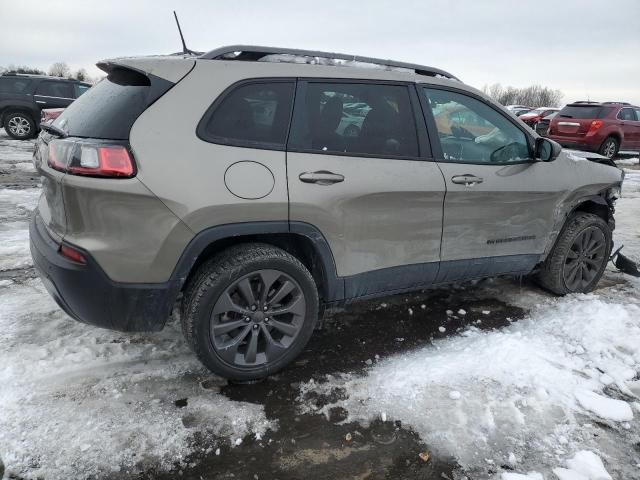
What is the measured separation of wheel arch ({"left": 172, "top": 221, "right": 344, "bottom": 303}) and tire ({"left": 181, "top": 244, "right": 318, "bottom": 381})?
0.06 meters

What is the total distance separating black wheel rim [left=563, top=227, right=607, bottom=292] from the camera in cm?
401

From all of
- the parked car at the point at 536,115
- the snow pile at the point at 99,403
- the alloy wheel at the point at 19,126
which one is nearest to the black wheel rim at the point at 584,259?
the snow pile at the point at 99,403

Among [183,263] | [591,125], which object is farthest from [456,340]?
[591,125]

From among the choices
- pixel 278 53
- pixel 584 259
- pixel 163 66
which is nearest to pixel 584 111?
pixel 584 259

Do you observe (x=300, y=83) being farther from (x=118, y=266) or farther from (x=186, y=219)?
(x=118, y=266)

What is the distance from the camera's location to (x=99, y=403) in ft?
8.07

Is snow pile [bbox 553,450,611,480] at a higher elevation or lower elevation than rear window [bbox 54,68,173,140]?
lower

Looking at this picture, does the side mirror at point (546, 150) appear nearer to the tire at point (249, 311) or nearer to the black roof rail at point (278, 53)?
the black roof rail at point (278, 53)

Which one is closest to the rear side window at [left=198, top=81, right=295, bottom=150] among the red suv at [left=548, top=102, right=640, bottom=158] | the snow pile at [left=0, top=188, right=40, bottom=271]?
the snow pile at [left=0, top=188, right=40, bottom=271]

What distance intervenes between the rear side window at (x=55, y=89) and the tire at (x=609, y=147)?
1532 centimetres

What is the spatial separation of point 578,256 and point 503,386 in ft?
6.22

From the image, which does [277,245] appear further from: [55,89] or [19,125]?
[19,125]

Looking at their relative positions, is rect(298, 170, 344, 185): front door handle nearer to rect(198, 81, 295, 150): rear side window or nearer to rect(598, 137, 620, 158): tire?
rect(198, 81, 295, 150): rear side window

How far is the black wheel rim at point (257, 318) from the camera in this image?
8.39ft
